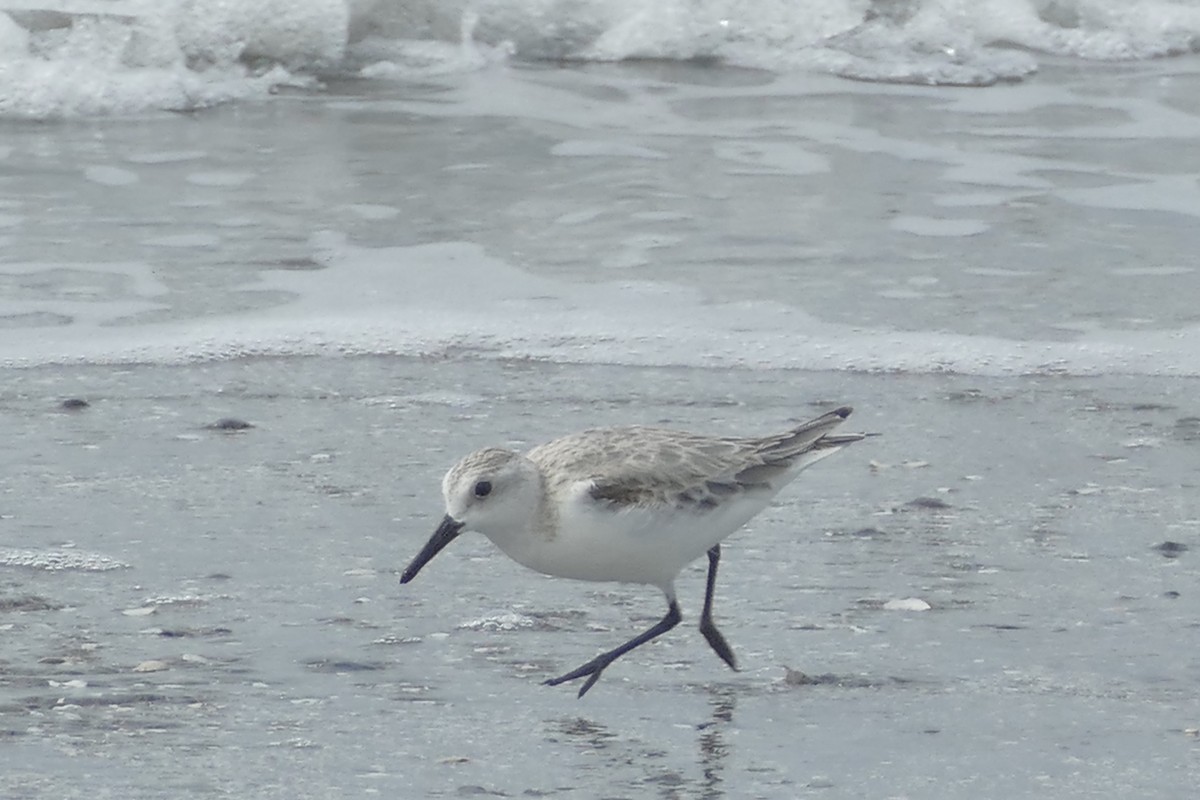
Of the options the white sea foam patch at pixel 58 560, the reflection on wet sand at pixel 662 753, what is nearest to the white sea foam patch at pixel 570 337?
the white sea foam patch at pixel 58 560

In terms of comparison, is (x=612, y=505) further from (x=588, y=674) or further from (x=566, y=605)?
(x=566, y=605)

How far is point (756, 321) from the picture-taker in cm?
679

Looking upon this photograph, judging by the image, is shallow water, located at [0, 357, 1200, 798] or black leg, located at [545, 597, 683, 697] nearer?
shallow water, located at [0, 357, 1200, 798]

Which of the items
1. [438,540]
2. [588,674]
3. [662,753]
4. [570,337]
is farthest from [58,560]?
[570,337]

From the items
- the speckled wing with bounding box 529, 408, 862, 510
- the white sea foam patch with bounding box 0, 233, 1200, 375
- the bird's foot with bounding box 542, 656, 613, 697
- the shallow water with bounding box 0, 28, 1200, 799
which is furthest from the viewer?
the white sea foam patch with bounding box 0, 233, 1200, 375

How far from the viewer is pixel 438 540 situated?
13.0 feet

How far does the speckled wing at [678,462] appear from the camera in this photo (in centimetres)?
397

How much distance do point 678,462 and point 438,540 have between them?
52 centimetres

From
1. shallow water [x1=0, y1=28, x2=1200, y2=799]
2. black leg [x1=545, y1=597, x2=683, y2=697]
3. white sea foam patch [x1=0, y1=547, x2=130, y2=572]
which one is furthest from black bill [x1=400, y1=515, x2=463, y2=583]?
white sea foam patch [x1=0, y1=547, x2=130, y2=572]

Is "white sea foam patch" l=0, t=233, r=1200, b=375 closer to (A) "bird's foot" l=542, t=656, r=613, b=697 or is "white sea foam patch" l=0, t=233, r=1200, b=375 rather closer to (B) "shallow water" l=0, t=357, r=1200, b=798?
(B) "shallow water" l=0, t=357, r=1200, b=798

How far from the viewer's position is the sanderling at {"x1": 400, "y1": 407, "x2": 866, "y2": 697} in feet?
12.7

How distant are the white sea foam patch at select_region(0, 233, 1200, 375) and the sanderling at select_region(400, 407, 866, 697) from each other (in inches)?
91.3

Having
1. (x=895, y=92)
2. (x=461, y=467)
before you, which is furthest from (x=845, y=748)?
(x=895, y=92)

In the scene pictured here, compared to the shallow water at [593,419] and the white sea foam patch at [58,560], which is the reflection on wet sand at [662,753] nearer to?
the shallow water at [593,419]
